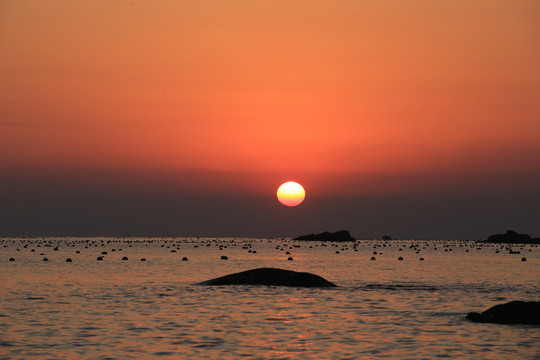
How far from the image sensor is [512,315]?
117 ft

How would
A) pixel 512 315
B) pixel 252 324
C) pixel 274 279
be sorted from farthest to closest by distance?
pixel 274 279
pixel 512 315
pixel 252 324

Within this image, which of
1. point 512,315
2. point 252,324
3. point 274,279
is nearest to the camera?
point 252,324

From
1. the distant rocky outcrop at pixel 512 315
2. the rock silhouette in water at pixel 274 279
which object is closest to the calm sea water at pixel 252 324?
the distant rocky outcrop at pixel 512 315

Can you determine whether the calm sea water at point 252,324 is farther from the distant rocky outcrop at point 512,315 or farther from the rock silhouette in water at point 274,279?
the rock silhouette in water at point 274,279

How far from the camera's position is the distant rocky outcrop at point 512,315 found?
116 feet

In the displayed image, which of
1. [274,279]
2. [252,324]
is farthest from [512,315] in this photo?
[274,279]

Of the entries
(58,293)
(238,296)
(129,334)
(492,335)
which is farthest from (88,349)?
(58,293)

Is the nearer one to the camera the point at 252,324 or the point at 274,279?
the point at 252,324

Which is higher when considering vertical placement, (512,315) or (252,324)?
(512,315)

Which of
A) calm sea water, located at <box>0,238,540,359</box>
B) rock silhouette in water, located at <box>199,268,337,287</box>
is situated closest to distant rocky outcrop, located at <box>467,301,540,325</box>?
calm sea water, located at <box>0,238,540,359</box>

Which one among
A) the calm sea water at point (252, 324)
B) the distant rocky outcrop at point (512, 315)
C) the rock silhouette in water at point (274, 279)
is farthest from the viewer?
the rock silhouette in water at point (274, 279)

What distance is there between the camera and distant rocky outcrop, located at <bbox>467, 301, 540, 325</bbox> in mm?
35406

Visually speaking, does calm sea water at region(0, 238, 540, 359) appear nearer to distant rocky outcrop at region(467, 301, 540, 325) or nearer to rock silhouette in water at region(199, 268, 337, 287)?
distant rocky outcrop at region(467, 301, 540, 325)

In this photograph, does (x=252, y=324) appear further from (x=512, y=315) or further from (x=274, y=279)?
(x=274, y=279)
